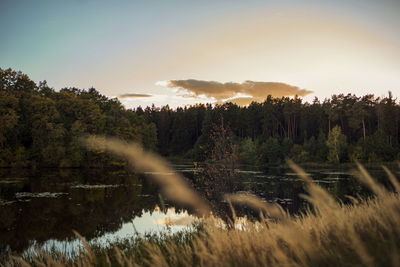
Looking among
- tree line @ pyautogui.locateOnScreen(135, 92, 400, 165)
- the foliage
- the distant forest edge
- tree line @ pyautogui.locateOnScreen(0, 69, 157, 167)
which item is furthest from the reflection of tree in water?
the foliage

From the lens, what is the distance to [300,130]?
118438 mm

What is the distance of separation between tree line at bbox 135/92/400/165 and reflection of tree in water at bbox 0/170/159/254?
1574 inches

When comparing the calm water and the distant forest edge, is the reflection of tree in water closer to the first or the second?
the calm water

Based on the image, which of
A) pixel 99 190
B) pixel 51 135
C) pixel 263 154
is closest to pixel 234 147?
pixel 99 190

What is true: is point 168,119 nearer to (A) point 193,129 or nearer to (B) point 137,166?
(A) point 193,129

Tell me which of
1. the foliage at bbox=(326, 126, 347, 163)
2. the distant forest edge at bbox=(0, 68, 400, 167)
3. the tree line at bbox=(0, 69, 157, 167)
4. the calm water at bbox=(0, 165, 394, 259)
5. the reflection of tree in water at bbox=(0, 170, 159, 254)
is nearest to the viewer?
the calm water at bbox=(0, 165, 394, 259)

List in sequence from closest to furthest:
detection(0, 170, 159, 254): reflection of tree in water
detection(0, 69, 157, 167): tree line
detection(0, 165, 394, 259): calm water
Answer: detection(0, 165, 394, 259): calm water → detection(0, 170, 159, 254): reflection of tree in water → detection(0, 69, 157, 167): tree line

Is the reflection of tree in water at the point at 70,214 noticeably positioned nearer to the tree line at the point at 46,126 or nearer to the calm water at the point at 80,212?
the calm water at the point at 80,212

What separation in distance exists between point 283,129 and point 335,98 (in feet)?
65.8

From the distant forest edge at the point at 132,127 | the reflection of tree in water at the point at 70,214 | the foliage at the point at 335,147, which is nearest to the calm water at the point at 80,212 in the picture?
the reflection of tree in water at the point at 70,214

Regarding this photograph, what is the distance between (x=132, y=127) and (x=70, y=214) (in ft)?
191

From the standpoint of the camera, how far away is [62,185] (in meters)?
41.5

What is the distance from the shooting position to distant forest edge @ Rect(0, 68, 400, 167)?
6625 centimetres

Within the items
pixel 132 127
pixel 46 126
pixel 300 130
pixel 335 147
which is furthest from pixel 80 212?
pixel 300 130
